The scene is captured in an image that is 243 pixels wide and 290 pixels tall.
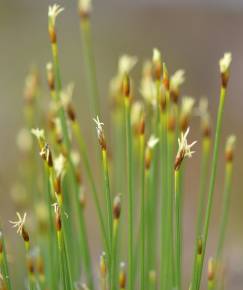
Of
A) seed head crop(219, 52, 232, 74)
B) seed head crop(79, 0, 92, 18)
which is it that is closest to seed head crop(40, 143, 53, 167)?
seed head crop(219, 52, 232, 74)

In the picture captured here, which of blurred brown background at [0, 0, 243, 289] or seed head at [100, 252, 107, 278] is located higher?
blurred brown background at [0, 0, 243, 289]

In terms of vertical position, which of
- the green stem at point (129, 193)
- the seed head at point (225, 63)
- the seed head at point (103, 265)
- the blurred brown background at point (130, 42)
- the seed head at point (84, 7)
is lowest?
the seed head at point (103, 265)

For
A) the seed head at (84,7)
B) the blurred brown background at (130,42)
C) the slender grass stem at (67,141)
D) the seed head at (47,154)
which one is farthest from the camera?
the blurred brown background at (130,42)

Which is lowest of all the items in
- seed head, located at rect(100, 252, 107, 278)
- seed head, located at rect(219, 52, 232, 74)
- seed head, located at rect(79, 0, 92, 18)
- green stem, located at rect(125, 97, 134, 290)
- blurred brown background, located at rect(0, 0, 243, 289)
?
seed head, located at rect(100, 252, 107, 278)

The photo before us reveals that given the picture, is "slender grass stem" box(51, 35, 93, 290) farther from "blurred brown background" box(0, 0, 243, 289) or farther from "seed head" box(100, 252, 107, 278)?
"blurred brown background" box(0, 0, 243, 289)

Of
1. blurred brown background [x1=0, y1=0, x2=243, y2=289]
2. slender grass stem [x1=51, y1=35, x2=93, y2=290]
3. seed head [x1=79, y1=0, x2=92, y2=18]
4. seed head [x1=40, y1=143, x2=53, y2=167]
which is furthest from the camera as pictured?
blurred brown background [x1=0, y1=0, x2=243, y2=289]

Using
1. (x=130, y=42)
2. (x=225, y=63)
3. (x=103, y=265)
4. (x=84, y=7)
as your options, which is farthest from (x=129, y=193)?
(x=130, y=42)

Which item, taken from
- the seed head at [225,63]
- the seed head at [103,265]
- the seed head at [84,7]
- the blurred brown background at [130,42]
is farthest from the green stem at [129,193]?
the blurred brown background at [130,42]

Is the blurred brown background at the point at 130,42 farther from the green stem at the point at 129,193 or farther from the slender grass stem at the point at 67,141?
the green stem at the point at 129,193
